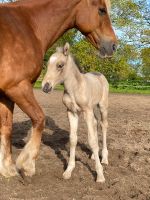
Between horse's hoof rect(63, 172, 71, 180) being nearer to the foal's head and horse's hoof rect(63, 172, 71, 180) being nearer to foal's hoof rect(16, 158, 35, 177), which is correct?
foal's hoof rect(16, 158, 35, 177)

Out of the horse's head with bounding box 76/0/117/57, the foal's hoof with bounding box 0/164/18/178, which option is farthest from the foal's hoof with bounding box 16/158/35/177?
the horse's head with bounding box 76/0/117/57

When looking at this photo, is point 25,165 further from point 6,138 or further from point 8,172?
point 6,138

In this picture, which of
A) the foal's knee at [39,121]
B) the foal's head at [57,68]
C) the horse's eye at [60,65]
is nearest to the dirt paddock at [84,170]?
the foal's knee at [39,121]

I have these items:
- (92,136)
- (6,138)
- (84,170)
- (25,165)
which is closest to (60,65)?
(92,136)

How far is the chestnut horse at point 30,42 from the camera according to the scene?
438cm

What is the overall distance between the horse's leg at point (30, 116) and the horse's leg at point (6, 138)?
0.60 m

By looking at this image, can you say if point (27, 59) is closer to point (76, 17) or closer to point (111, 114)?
point (76, 17)

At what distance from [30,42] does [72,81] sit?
1.00m

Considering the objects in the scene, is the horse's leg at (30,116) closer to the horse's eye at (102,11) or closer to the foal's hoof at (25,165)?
the foal's hoof at (25,165)

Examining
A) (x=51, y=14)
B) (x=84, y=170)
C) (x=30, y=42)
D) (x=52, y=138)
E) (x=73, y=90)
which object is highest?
(x=51, y=14)

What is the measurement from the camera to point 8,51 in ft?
14.2

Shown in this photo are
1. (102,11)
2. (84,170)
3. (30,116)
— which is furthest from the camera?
(84,170)

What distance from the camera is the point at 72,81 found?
5.38 meters

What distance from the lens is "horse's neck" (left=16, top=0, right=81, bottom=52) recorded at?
5.02m
